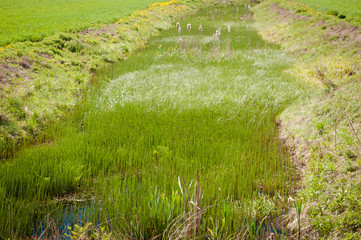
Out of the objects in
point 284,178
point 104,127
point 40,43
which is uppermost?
point 40,43

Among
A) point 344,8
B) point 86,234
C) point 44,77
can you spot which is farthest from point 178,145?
point 344,8

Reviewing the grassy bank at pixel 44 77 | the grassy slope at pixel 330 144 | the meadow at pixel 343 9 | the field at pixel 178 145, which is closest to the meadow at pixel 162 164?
the field at pixel 178 145

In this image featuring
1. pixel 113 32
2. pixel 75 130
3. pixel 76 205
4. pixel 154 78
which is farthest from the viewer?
pixel 113 32

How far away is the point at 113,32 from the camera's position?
631 inches

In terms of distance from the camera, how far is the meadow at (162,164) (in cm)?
284

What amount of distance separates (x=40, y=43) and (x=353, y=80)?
10.8 meters

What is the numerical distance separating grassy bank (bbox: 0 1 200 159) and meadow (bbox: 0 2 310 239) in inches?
20.3

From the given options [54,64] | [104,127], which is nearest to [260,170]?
[104,127]

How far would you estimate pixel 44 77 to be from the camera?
7.86 meters

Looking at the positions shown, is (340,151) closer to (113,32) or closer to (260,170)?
(260,170)

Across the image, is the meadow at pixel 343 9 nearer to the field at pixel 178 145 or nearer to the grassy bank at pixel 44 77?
the field at pixel 178 145

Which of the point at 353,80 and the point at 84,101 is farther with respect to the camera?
the point at 84,101

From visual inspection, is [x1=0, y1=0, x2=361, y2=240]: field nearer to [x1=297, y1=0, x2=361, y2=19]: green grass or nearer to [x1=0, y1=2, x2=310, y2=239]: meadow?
[x1=0, y1=2, x2=310, y2=239]: meadow

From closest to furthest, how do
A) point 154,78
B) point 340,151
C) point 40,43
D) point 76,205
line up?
1. point 76,205
2. point 340,151
3. point 154,78
4. point 40,43
